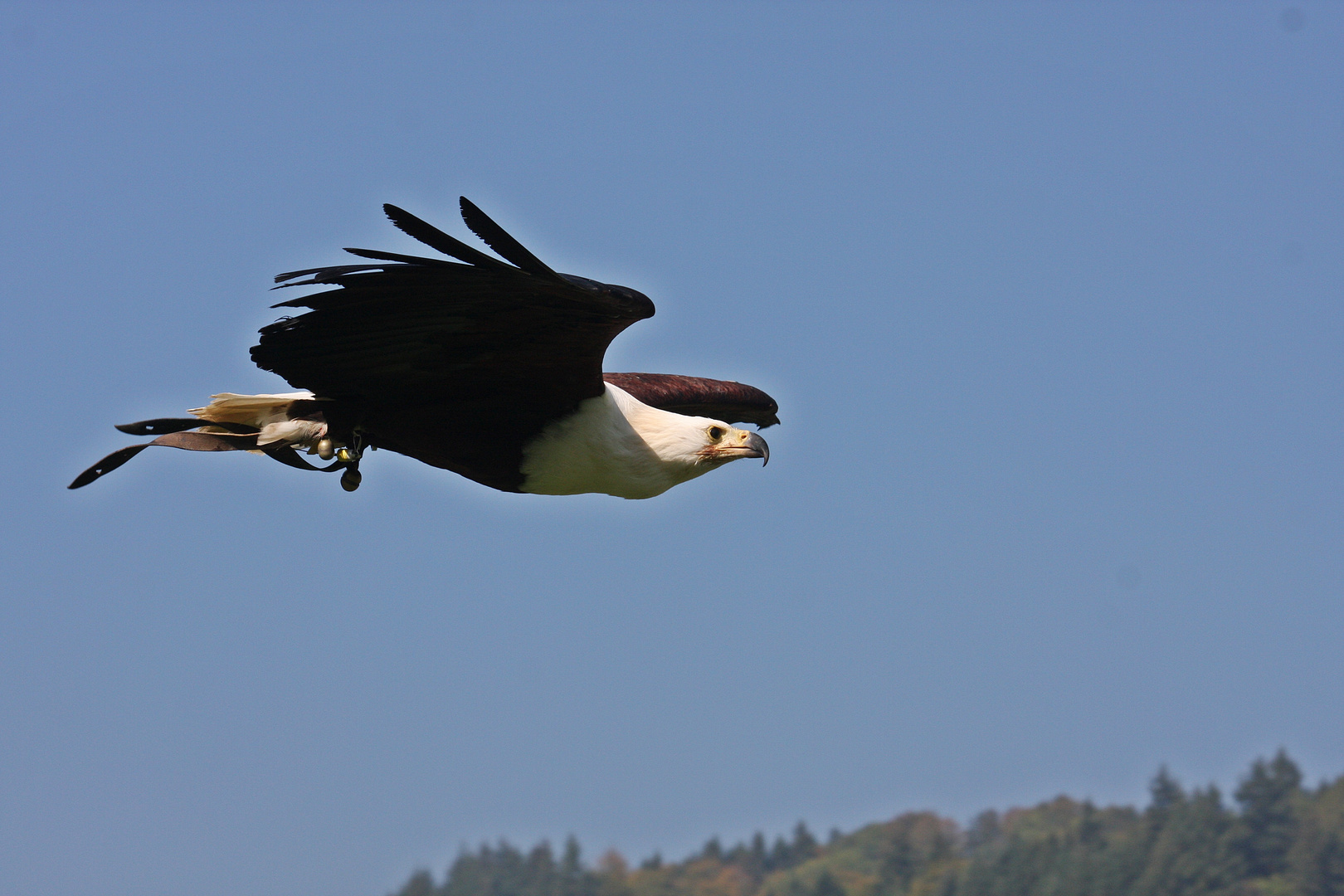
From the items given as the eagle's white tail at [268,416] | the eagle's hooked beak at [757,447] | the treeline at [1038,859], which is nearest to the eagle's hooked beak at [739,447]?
the eagle's hooked beak at [757,447]

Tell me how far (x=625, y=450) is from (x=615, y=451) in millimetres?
68

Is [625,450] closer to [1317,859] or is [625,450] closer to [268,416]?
[268,416]

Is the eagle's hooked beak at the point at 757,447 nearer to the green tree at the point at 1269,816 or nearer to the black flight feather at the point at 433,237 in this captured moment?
the black flight feather at the point at 433,237

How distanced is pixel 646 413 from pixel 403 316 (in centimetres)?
196

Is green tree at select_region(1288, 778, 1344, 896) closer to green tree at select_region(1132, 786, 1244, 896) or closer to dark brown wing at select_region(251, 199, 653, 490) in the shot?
green tree at select_region(1132, 786, 1244, 896)

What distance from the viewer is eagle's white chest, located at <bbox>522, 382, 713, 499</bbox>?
336 inches

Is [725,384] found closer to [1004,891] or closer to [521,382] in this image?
[521,382]

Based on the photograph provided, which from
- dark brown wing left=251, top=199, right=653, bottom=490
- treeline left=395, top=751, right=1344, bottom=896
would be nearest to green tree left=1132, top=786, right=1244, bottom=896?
treeline left=395, top=751, right=1344, bottom=896

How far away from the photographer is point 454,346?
779 cm

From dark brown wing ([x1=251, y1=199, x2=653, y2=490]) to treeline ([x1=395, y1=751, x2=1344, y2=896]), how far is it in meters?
87.3

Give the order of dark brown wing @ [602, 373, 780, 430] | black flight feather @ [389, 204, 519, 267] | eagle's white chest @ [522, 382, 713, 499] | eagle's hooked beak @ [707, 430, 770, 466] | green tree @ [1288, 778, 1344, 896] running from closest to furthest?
black flight feather @ [389, 204, 519, 267] → eagle's white chest @ [522, 382, 713, 499] → eagle's hooked beak @ [707, 430, 770, 466] → dark brown wing @ [602, 373, 780, 430] → green tree @ [1288, 778, 1344, 896]

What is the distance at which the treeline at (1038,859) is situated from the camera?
87312 mm

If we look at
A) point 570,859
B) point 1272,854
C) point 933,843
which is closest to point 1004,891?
point 933,843

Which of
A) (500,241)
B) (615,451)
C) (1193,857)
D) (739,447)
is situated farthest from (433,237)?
(1193,857)
